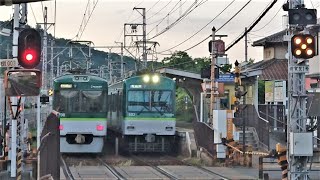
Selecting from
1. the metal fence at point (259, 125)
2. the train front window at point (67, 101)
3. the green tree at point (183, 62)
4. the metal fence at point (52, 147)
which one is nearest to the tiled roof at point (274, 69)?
the metal fence at point (259, 125)

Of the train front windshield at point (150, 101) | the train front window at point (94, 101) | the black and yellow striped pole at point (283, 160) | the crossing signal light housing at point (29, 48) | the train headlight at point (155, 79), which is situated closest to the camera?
the crossing signal light housing at point (29, 48)

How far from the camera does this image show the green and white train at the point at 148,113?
24297mm

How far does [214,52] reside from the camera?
79.8 feet

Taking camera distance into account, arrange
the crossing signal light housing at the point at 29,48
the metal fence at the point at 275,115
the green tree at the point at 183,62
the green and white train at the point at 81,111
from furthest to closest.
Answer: the green tree at the point at 183,62 → the metal fence at the point at 275,115 → the green and white train at the point at 81,111 → the crossing signal light housing at the point at 29,48

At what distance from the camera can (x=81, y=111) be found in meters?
23.7

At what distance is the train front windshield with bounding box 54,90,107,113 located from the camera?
23.8m

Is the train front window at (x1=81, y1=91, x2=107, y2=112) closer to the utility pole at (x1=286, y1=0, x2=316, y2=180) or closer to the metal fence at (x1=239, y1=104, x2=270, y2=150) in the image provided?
the metal fence at (x1=239, y1=104, x2=270, y2=150)

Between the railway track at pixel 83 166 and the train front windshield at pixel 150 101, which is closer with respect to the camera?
the railway track at pixel 83 166

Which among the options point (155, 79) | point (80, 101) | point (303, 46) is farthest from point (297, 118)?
point (80, 101)

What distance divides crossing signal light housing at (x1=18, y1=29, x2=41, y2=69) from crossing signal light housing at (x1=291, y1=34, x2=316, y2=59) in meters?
5.43

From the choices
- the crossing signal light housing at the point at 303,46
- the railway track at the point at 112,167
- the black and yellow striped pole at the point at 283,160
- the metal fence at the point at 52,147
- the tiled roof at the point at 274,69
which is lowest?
the railway track at the point at 112,167

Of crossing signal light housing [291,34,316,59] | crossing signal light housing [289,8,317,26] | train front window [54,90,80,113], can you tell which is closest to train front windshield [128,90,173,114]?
train front window [54,90,80,113]

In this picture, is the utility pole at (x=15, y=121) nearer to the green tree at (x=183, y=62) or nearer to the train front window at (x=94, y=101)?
the train front window at (x=94, y=101)

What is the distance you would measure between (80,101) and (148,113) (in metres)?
2.67
